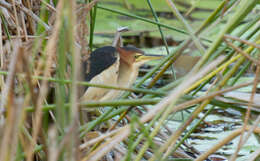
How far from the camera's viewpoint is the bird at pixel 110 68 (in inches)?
67.1

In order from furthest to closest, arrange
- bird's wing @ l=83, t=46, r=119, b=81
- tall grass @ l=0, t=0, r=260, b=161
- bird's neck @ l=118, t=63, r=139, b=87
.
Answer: bird's neck @ l=118, t=63, r=139, b=87
bird's wing @ l=83, t=46, r=119, b=81
tall grass @ l=0, t=0, r=260, b=161

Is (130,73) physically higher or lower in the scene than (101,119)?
higher

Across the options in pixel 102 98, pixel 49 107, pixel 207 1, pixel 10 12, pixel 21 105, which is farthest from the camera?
pixel 207 1

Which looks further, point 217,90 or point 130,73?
point 130,73

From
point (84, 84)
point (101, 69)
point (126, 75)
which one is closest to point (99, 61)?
point (101, 69)

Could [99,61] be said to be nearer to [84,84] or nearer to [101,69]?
[101,69]

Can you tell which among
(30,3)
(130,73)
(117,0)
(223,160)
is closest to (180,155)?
(223,160)

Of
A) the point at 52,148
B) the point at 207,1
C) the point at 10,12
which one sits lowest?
the point at 52,148

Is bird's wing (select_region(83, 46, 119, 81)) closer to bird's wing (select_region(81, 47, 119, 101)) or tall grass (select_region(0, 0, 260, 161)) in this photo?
bird's wing (select_region(81, 47, 119, 101))

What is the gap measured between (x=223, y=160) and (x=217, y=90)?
0.82 meters

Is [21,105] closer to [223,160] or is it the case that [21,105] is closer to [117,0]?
[223,160]

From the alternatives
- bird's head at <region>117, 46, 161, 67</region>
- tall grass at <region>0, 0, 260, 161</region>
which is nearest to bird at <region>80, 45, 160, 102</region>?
bird's head at <region>117, 46, 161, 67</region>

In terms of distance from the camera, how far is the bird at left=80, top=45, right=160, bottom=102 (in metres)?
1.70

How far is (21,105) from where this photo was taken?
0.70 metres
